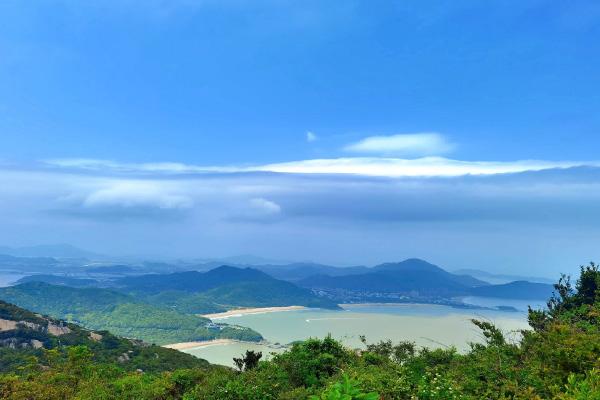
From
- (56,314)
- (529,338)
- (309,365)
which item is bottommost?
(56,314)

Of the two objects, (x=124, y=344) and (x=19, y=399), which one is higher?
(x=19, y=399)

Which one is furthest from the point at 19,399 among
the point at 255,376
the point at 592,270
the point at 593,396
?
the point at 592,270

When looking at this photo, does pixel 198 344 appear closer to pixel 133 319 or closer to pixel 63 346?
pixel 133 319

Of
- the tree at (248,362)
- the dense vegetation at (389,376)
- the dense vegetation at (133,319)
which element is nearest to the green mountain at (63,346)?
the tree at (248,362)

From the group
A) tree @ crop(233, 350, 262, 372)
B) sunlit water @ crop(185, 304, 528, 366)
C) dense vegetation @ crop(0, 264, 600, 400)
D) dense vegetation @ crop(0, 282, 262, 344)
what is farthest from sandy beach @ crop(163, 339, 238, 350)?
tree @ crop(233, 350, 262, 372)

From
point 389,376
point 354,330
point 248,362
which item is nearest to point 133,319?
point 354,330

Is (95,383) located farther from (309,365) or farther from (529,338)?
(529,338)

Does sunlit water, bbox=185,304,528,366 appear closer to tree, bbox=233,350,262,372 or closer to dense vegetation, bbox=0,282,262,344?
dense vegetation, bbox=0,282,262,344

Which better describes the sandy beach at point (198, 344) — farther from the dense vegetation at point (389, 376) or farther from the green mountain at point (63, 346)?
the dense vegetation at point (389, 376)
